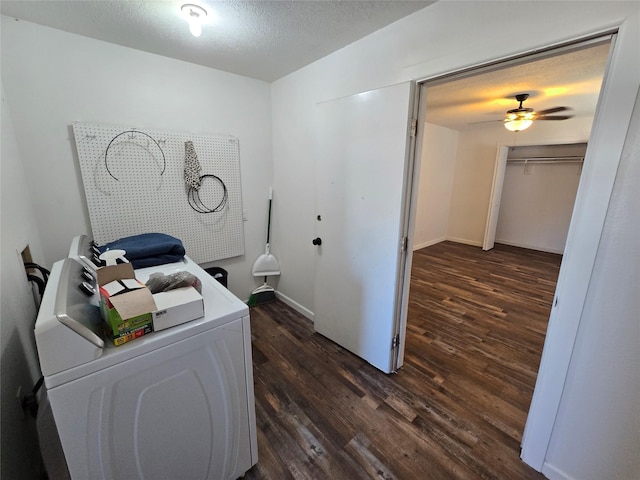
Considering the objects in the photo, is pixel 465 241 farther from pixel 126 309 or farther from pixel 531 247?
pixel 126 309

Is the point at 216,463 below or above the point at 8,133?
below

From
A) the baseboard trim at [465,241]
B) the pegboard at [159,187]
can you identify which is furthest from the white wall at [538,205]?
the pegboard at [159,187]

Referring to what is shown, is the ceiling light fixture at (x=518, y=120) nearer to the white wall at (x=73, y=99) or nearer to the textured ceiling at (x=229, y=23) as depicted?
the textured ceiling at (x=229, y=23)

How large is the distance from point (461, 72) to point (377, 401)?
6.79ft

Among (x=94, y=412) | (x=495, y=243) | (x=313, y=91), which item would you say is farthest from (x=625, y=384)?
(x=495, y=243)

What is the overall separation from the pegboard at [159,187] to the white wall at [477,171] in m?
5.00

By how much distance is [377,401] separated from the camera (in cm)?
180

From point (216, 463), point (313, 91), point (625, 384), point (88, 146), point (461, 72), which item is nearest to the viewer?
point (625, 384)

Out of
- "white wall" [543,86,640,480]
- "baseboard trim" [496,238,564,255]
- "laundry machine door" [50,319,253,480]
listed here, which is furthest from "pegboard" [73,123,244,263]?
"baseboard trim" [496,238,564,255]

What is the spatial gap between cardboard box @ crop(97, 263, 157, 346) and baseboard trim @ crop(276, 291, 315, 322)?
1947 millimetres

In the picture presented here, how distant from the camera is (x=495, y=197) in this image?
16.8ft

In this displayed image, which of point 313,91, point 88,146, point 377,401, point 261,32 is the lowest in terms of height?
point 377,401

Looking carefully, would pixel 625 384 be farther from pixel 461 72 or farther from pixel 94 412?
pixel 94 412

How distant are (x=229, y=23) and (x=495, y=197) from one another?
5.29m
